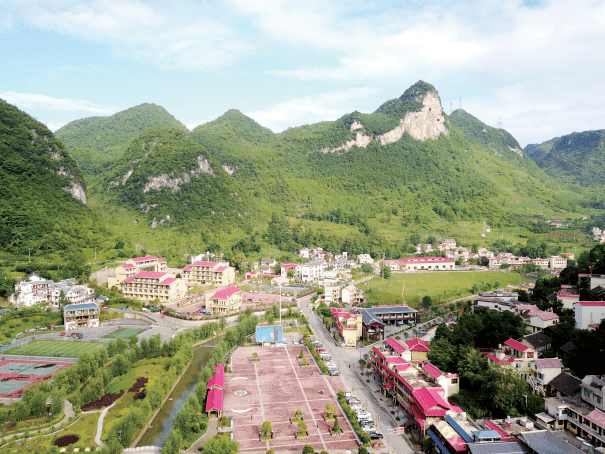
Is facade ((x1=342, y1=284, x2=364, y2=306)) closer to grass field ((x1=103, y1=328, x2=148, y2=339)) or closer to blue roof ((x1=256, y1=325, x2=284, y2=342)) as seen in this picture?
blue roof ((x1=256, y1=325, x2=284, y2=342))

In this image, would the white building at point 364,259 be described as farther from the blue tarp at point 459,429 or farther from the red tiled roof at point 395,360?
the blue tarp at point 459,429

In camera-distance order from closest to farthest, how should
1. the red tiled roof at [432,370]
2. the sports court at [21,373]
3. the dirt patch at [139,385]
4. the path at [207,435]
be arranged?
the path at [207,435] → the red tiled roof at [432,370] → the dirt patch at [139,385] → the sports court at [21,373]

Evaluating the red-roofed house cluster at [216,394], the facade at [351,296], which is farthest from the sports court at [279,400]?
the facade at [351,296]

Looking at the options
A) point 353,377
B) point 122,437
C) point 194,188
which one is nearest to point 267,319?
point 353,377

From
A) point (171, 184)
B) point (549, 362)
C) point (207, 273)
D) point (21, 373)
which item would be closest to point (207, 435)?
point (21, 373)

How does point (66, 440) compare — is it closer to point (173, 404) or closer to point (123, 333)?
point (173, 404)

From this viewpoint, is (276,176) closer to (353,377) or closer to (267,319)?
(267,319)

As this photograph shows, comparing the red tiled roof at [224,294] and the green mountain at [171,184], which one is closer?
the red tiled roof at [224,294]
